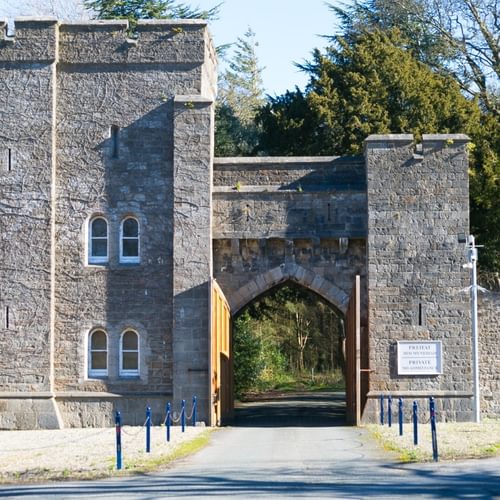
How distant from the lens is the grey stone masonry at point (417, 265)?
92.6 ft

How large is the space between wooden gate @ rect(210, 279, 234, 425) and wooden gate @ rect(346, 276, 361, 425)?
9.81ft

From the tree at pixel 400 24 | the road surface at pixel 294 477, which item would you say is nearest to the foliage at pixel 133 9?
the tree at pixel 400 24

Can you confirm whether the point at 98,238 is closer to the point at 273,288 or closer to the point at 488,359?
the point at 273,288

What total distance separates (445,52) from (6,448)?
29468 millimetres

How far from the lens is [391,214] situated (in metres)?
28.5

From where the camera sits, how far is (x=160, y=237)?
2861cm

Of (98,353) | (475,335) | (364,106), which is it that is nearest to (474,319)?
(475,335)

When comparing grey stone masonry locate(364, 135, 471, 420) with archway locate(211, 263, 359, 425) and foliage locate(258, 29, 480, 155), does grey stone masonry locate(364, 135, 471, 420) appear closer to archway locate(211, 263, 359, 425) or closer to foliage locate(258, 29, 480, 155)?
archway locate(211, 263, 359, 425)

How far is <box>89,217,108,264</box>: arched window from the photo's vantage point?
29.0 metres

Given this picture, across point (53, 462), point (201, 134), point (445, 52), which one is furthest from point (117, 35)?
point (445, 52)

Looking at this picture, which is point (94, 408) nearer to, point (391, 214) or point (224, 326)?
point (224, 326)

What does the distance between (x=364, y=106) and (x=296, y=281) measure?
33.3ft

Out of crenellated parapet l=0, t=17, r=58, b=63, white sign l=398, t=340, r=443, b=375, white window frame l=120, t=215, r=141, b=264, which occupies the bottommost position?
white sign l=398, t=340, r=443, b=375

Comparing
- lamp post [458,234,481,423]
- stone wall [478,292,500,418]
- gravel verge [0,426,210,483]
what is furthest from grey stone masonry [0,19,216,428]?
stone wall [478,292,500,418]
